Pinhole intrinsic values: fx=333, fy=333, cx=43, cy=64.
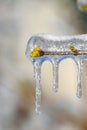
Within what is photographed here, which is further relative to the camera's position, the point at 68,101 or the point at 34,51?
the point at 68,101

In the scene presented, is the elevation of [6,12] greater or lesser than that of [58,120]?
greater

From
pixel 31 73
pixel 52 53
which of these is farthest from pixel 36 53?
pixel 31 73

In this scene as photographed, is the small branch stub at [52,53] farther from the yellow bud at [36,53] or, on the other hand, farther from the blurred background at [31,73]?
the blurred background at [31,73]

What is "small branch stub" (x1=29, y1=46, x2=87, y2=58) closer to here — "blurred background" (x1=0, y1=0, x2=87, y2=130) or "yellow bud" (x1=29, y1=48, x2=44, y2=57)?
"yellow bud" (x1=29, y1=48, x2=44, y2=57)

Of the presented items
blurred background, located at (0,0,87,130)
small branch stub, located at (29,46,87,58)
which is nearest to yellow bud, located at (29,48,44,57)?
small branch stub, located at (29,46,87,58)

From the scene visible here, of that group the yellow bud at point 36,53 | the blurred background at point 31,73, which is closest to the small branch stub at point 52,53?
the yellow bud at point 36,53

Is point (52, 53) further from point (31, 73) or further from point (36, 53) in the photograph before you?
point (31, 73)

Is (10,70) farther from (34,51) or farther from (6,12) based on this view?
(34,51)

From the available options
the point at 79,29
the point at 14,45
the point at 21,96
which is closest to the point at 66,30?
the point at 79,29
